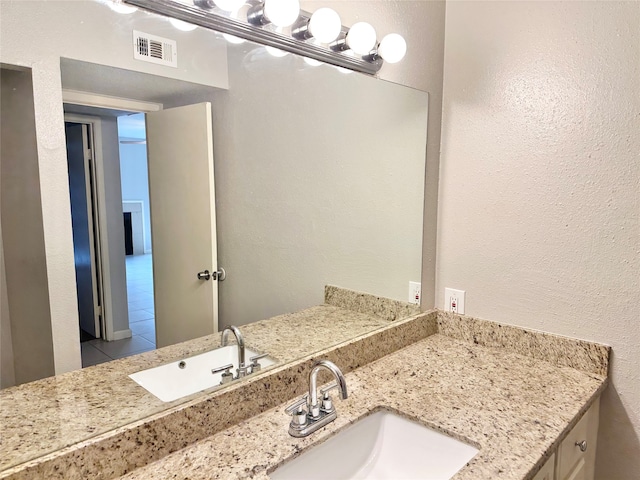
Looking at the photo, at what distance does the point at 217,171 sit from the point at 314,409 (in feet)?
2.25

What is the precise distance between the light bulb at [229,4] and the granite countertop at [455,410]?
1.02 m

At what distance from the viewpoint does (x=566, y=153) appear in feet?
4.78

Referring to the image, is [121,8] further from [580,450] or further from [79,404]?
[580,450]

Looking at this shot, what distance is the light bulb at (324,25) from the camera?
127 centimetres

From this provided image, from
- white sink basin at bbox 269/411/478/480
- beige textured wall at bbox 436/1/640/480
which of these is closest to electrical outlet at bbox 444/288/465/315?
beige textured wall at bbox 436/1/640/480

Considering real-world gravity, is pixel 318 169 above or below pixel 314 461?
above

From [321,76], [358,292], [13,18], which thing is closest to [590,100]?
[321,76]

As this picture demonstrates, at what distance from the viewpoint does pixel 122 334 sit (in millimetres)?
1067

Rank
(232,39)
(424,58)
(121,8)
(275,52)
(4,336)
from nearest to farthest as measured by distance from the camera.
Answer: (4,336) < (121,8) < (232,39) < (275,52) < (424,58)

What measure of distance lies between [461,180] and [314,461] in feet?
3.71

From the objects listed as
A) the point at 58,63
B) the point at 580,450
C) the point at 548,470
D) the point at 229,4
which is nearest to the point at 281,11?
the point at 229,4

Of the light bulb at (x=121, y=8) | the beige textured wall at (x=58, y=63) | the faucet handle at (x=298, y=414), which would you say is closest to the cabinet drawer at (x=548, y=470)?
the faucet handle at (x=298, y=414)

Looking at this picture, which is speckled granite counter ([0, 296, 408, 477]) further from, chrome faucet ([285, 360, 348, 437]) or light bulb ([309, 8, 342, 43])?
light bulb ([309, 8, 342, 43])

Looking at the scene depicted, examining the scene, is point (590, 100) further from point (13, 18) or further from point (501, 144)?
point (13, 18)
